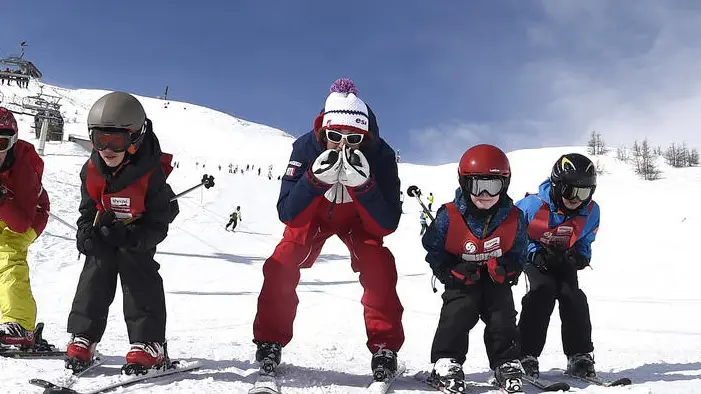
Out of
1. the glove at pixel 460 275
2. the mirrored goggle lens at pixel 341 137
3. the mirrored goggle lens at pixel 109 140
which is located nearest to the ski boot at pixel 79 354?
the mirrored goggle lens at pixel 109 140

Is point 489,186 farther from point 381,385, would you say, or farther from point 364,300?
point 381,385

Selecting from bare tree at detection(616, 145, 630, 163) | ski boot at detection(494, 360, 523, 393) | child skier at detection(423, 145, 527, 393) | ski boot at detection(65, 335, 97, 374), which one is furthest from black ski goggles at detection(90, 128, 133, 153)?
bare tree at detection(616, 145, 630, 163)

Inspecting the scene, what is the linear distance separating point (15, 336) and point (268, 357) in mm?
1913

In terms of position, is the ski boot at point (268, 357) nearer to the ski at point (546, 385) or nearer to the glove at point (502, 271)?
the glove at point (502, 271)

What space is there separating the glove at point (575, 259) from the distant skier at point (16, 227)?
4.04 meters

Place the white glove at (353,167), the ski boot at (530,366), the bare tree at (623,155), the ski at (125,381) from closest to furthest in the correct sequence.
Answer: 1. the ski at (125,381)
2. the white glove at (353,167)
3. the ski boot at (530,366)
4. the bare tree at (623,155)

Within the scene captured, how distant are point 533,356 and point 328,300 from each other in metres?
5.73

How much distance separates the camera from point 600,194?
29.4 metres

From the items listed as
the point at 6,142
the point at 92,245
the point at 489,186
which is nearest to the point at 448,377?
the point at 489,186

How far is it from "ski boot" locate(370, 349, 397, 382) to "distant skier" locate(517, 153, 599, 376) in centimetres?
122

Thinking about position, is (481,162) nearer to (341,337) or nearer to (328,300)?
(341,337)

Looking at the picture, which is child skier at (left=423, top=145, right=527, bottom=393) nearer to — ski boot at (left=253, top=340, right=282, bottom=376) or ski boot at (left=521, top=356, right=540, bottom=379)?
ski boot at (left=521, top=356, right=540, bottom=379)

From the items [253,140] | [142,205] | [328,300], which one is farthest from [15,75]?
[142,205]

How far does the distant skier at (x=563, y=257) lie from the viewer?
3.74 metres
